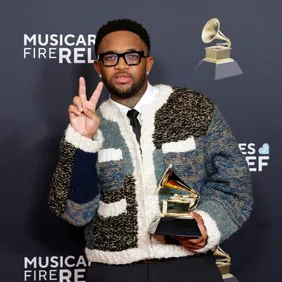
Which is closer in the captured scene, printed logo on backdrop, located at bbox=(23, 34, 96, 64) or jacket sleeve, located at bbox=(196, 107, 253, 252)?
jacket sleeve, located at bbox=(196, 107, 253, 252)

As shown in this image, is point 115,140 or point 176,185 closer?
point 176,185

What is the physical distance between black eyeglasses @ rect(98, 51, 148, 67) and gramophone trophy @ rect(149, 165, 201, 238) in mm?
335

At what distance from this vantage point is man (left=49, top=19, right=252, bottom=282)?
2051mm

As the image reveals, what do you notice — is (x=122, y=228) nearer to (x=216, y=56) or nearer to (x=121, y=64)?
(x=121, y=64)

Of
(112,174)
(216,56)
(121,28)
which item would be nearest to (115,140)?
(112,174)

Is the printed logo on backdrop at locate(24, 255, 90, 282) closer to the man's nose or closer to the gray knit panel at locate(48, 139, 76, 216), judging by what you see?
the gray knit panel at locate(48, 139, 76, 216)

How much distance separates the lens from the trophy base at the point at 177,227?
1969 mm

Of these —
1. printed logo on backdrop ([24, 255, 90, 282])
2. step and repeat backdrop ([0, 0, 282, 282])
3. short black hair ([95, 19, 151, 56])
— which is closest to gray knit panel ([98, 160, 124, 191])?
short black hair ([95, 19, 151, 56])

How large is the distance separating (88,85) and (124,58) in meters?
0.54

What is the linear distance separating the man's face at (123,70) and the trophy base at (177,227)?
1.33 feet

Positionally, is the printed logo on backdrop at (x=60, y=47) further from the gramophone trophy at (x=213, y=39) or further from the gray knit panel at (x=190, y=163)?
the gray knit panel at (x=190, y=163)

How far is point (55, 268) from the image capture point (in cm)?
273

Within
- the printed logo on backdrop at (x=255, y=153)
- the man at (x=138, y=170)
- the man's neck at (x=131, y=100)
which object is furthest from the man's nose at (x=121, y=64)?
the printed logo on backdrop at (x=255, y=153)

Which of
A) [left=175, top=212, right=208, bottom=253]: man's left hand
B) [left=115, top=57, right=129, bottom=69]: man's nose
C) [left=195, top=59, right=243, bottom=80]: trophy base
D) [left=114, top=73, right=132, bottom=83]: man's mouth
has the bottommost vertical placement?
[left=175, top=212, right=208, bottom=253]: man's left hand
